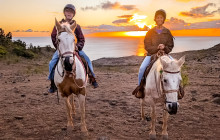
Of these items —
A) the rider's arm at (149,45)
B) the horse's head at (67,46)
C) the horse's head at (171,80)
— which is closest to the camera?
the horse's head at (171,80)

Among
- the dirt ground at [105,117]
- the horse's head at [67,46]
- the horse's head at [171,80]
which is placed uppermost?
the horse's head at [67,46]

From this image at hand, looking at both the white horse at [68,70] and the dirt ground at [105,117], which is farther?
the dirt ground at [105,117]

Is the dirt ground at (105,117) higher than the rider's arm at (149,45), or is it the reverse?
the rider's arm at (149,45)

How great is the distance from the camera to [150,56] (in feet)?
18.4

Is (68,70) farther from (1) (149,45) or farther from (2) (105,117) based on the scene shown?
(2) (105,117)

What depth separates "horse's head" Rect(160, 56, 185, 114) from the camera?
368 cm

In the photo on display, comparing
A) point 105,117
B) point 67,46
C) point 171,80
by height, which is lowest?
point 105,117

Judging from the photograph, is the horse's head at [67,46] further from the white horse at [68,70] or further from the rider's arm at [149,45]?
the rider's arm at [149,45]

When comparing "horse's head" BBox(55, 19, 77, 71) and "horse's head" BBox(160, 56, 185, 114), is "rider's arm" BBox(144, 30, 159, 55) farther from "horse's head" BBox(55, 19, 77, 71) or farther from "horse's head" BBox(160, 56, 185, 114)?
"horse's head" BBox(55, 19, 77, 71)

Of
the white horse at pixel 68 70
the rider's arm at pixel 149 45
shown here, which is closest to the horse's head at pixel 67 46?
the white horse at pixel 68 70

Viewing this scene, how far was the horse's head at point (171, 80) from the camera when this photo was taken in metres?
3.68

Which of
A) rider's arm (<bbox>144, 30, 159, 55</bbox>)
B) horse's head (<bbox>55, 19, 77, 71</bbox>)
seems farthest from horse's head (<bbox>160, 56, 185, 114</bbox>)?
horse's head (<bbox>55, 19, 77, 71</bbox>)

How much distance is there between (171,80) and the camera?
Result: 368 cm

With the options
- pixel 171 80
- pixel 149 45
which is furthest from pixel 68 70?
pixel 149 45
